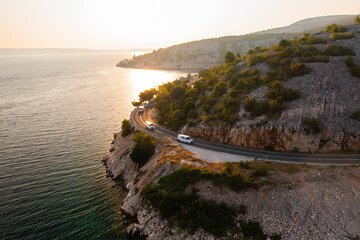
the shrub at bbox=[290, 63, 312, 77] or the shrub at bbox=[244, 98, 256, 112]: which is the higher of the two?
the shrub at bbox=[290, 63, 312, 77]

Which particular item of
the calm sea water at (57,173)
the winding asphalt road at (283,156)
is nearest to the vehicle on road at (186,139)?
the winding asphalt road at (283,156)

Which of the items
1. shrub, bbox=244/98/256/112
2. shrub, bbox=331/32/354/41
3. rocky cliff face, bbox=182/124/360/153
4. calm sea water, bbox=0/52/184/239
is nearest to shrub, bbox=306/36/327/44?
shrub, bbox=331/32/354/41

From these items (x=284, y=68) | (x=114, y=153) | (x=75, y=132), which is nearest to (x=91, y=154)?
(x=114, y=153)

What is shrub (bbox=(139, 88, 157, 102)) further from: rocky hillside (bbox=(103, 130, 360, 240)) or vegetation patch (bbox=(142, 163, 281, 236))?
vegetation patch (bbox=(142, 163, 281, 236))

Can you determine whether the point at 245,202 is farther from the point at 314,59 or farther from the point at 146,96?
the point at 146,96

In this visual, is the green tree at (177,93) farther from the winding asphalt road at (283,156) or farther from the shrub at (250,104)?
the shrub at (250,104)

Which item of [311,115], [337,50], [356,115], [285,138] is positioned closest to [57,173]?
[285,138]
